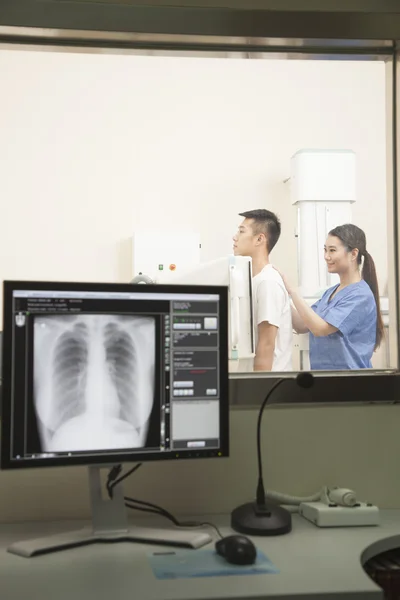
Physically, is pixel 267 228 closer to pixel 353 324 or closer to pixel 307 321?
pixel 307 321

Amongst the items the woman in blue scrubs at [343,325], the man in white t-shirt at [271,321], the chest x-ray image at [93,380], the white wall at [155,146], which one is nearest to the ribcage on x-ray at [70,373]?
the chest x-ray image at [93,380]

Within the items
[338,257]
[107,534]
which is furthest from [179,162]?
[107,534]

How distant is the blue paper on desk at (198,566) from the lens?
118cm

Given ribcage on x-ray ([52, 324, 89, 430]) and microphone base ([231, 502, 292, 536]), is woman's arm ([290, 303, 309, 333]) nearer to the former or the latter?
microphone base ([231, 502, 292, 536])

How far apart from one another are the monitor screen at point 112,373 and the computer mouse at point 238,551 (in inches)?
8.8

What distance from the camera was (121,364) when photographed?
1396 mm

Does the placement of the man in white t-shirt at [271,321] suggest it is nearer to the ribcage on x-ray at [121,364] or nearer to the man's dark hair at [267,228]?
the man's dark hair at [267,228]

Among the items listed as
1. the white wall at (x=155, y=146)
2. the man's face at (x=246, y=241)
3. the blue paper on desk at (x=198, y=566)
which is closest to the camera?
the blue paper on desk at (x=198, y=566)

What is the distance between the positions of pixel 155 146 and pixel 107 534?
3857mm

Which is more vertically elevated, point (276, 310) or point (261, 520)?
point (276, 310)

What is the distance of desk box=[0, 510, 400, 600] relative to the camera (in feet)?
3.54

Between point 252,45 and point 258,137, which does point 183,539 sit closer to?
point 252,45

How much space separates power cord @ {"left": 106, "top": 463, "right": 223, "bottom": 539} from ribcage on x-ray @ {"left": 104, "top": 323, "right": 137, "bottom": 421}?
142 mm

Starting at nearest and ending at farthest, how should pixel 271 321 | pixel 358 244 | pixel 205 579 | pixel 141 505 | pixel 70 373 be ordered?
pixel 205 579, pixel 70 373, pixel 141 505, pixel 271 321, pixel 358 244
